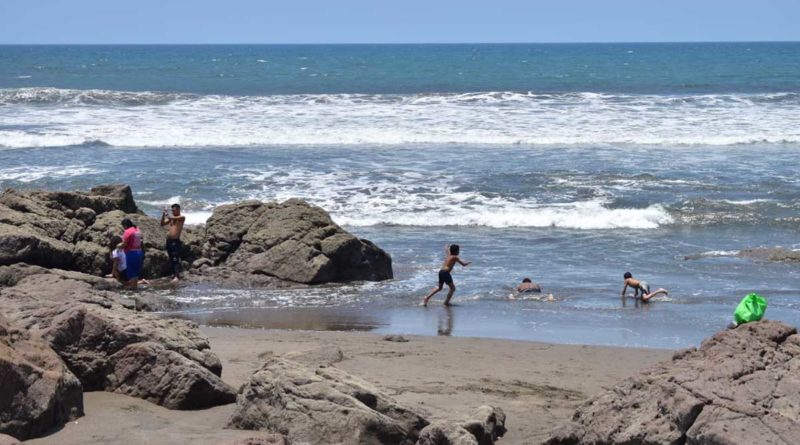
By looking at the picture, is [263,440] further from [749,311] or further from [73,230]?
[73,230]

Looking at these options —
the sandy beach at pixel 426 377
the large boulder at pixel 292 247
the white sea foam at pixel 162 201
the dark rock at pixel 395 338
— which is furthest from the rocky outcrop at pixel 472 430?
the white sea foam at pixel 162 201

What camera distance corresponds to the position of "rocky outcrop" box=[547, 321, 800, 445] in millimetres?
6094

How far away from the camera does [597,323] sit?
12.7 m

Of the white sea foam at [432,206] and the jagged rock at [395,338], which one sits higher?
the white sea foam at [432,206]

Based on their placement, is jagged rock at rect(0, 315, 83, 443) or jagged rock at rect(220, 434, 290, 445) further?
jagged rock at rect(0, 315, 83, 443)

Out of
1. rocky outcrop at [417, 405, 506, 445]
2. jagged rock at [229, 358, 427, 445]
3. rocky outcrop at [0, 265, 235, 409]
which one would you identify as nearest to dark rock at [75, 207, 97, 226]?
rocky outcrop at [0, 265, 235, 409]

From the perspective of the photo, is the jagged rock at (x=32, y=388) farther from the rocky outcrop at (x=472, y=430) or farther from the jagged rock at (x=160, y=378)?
the rocky outcrop at (x=472, y=430)

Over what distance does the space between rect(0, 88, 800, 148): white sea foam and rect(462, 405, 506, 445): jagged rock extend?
24.2 metres

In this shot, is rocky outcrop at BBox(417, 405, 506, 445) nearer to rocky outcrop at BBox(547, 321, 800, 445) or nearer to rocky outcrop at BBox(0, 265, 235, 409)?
rocky outcrop at BBox(547, 321, 800, 445)

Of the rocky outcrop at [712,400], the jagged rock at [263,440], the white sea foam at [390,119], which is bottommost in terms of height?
the jagged rock at [263,440]

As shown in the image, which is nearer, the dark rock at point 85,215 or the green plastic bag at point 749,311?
the green plastic bag at point 749,311

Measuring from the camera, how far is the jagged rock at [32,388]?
643 centimetres

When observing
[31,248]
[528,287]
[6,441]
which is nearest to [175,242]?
[31,248]

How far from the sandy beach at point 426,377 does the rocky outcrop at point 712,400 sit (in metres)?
0.86
